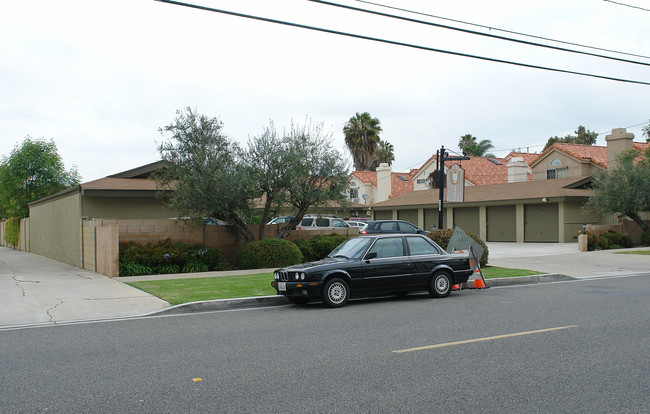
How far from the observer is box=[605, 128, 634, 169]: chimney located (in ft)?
111

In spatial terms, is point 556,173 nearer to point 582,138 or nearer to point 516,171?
point 516,171

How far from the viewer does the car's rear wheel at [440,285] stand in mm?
12123

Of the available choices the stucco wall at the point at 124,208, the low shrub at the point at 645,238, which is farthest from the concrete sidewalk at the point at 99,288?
the low shrub at the point at 645,238

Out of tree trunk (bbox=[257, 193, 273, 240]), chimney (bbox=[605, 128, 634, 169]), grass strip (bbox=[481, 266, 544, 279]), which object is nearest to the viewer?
grass strip (bbox=[481, 266, 544, 279])

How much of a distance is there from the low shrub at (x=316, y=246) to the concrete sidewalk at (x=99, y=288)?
2.47 m

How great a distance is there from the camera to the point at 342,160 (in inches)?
778

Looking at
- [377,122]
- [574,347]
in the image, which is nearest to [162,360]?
[574,347]

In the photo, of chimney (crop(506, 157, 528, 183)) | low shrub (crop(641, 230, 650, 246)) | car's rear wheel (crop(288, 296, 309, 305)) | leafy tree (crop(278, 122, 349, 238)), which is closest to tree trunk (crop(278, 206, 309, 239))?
leafy tree (crop(278, 122, 349, 238))

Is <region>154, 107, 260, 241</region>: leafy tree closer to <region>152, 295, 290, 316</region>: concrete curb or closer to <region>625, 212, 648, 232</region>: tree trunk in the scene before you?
<region>152, 295, 290, 316</region>: concrete curb

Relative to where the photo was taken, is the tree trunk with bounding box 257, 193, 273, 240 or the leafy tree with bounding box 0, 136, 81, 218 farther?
the leafy tree with bounding box 0, 136, 81, 218

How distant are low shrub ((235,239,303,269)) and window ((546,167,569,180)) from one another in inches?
1091

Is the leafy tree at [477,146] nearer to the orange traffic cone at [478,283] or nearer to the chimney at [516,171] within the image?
the chimney at [516,171]

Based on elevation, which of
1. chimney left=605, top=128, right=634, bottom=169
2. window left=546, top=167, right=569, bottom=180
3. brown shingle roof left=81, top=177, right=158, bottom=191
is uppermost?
chimney left=605, top=128, right=634, bottom=169

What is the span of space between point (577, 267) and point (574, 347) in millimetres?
12841
